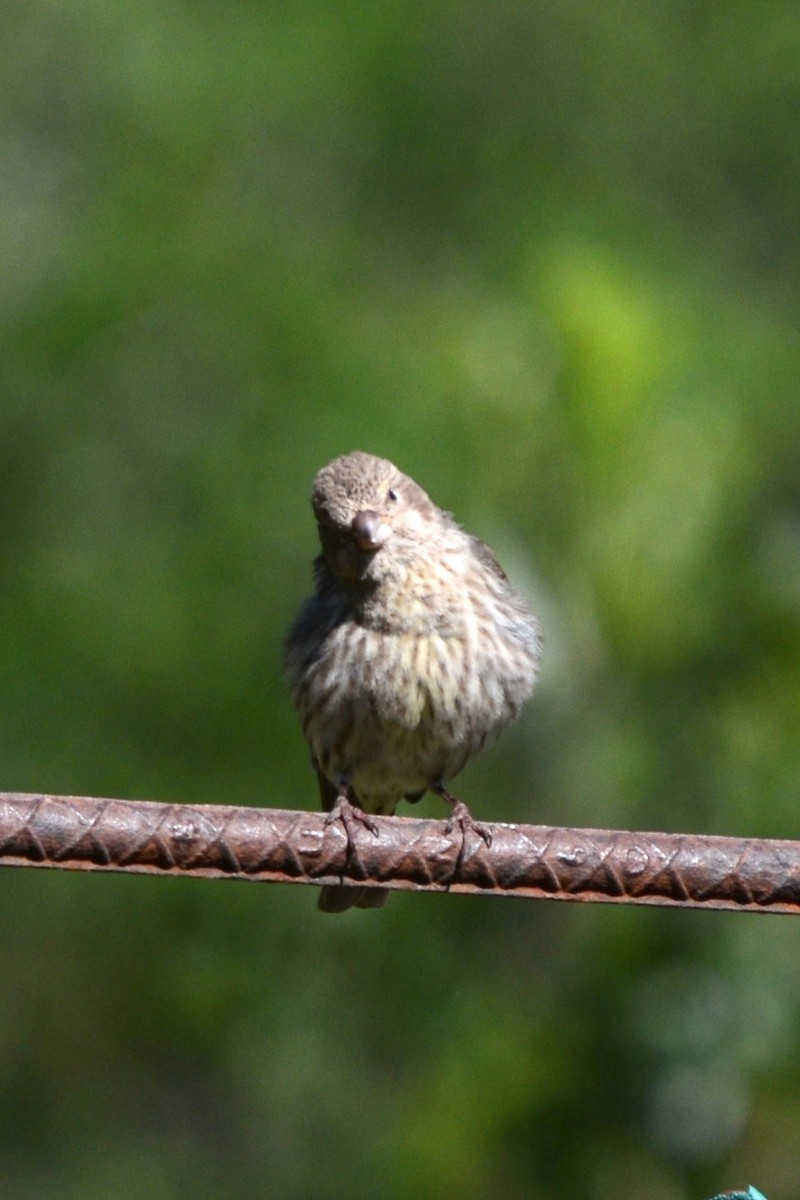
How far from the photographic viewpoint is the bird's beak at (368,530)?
231 inches

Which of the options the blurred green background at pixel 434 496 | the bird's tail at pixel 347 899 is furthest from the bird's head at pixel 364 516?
the bird's tail at pixel 347 899

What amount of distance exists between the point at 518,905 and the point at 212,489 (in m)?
2.46

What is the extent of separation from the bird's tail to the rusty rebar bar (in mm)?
2264

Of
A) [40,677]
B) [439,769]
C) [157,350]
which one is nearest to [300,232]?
[157,350]

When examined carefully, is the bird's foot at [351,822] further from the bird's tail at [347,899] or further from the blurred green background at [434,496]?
the blurred green background at [434,496]

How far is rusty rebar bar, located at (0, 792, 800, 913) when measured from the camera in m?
3.76

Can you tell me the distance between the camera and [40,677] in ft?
29.7

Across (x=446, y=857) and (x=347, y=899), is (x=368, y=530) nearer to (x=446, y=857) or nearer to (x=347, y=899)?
(x=347, y=899)

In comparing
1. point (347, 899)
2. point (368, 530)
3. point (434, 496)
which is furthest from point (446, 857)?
point (434, 496)

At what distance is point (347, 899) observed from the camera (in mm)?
6289

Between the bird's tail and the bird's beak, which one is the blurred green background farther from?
the bird's beak

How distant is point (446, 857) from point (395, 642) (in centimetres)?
208

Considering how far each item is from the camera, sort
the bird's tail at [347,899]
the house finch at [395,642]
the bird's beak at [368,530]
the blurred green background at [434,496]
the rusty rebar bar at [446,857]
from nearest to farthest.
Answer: the rusty rebar bar at [446,857] → the bird's beak at [368,530] → the house finch at [395,642] → the bird's tail at [347,899] → the blurred green background at [434,496]

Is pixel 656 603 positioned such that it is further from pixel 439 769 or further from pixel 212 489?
pixel 212 489
